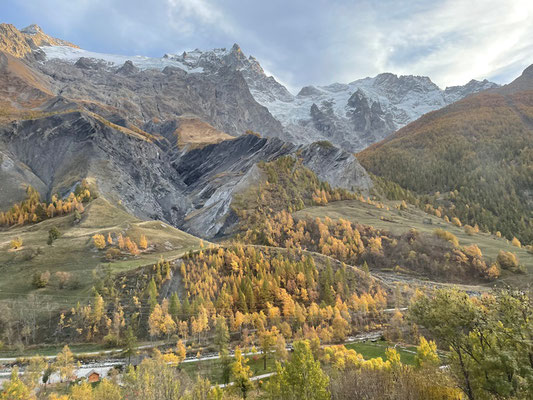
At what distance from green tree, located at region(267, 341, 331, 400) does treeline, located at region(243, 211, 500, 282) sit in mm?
96707

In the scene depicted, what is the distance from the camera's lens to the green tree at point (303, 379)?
3409cm

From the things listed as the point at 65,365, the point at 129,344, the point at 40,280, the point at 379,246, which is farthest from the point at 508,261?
the point at 40,280

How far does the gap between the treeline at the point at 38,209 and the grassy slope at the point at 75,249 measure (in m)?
6.86

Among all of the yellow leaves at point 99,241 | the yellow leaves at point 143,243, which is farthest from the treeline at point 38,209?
the yellow leaves at point 143,243

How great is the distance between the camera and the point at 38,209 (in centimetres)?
15438

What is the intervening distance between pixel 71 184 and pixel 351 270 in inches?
6549

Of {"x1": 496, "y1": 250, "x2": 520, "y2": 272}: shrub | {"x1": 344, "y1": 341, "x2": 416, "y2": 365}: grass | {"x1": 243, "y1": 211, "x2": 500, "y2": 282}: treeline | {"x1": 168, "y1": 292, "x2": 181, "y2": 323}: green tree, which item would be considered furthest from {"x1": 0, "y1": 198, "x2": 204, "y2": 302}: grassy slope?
{"x1": 496, "y1": 250, "x2": 520, "y2": 272}: shrub

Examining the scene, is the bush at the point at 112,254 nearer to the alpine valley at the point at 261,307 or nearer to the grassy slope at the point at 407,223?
the alpine valley at the point at 261,307

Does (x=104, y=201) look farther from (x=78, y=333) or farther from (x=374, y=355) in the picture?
(x=374, y=355)

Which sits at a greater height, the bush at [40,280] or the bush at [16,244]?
the bush at [16,244]

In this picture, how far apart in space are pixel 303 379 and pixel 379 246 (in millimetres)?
117905

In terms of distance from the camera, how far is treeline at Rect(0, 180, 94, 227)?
491 ft

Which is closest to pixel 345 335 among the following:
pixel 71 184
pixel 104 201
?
pixel 104 201

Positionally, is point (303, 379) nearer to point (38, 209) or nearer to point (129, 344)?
point (129, 344)
